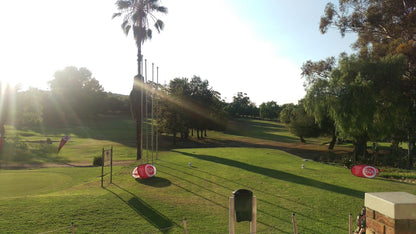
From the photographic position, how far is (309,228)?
8.11 metres

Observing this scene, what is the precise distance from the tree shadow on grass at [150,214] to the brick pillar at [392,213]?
5.46 meters

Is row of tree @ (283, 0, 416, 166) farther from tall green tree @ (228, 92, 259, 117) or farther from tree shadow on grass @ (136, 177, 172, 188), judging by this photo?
tall green tree @ (228, 92, 259, 117)

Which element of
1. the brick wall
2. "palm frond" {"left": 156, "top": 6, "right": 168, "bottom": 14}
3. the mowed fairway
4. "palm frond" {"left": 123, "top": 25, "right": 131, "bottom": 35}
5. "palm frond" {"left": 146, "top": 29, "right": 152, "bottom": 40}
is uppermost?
"palm frond" {"left": 156, "top": 6, "right": 168, "bottom": 14}

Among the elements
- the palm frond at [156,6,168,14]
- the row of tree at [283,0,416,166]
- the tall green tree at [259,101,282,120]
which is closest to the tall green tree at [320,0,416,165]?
the row of tree at [283,0,416,166]

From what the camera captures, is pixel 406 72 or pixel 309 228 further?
Result: pixel 406 72

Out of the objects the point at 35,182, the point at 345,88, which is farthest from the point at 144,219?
the point at 345,88

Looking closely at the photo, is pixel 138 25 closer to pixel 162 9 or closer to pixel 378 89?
pixel 162 9

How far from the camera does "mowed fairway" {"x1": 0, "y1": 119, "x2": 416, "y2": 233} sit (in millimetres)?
8023

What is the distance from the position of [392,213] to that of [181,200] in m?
8.33

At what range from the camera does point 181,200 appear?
10.7m

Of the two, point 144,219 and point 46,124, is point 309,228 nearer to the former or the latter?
point 144,219

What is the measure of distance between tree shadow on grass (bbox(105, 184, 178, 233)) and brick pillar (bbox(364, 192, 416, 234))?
5460 mm

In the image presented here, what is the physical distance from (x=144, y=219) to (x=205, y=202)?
2924 millimetres

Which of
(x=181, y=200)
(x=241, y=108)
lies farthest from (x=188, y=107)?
(x=241, y=108)
